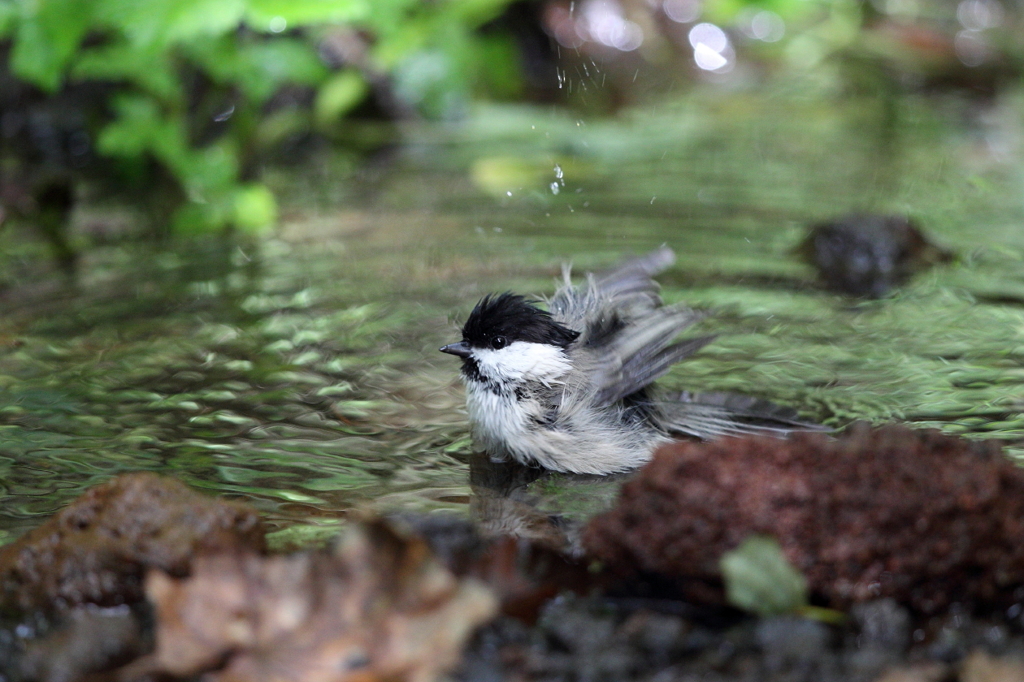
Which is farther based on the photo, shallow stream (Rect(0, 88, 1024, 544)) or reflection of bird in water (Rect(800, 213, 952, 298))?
reflection of bird in water (Rect(800, 213, 952, 298))

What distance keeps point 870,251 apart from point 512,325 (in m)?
2.50

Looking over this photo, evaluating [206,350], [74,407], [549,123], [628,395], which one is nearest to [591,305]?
[628,395]

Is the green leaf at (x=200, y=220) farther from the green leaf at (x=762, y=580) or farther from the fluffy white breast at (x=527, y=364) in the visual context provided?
the green leaf at (x=762, y=580)

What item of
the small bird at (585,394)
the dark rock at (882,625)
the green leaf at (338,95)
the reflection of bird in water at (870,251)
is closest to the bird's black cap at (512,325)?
the small bird at (585,394)

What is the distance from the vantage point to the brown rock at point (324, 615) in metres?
2.00

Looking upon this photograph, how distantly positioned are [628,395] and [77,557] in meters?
1.82

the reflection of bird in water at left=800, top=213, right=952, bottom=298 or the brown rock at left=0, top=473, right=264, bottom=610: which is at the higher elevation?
the reflection of bird in water at left=800, top=213, right=952, bottom=298

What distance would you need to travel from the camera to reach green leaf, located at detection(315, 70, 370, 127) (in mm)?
7945

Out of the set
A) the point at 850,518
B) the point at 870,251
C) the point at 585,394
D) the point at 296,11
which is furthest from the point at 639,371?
the point at 296,11

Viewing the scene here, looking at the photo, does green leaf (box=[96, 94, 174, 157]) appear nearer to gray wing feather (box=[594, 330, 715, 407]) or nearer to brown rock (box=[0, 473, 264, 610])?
gray wing feather (box=[594, 330, 715, 407])

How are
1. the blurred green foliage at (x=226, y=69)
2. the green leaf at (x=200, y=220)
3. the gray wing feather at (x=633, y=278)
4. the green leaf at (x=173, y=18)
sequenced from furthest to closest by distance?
the green leaf at (x=200, y=220) → the blurred green foliage at (x=226, y=69) → the green leaf at (x=173, y=18) → the gray wing feather at (x=633, y=278)

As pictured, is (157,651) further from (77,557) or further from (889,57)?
(889,57)

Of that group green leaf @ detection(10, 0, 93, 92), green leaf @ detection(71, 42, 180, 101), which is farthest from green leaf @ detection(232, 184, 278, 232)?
green leaf @ detection(10, 0, 93, 92)

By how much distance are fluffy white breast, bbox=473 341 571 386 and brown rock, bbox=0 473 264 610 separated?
1.19m
